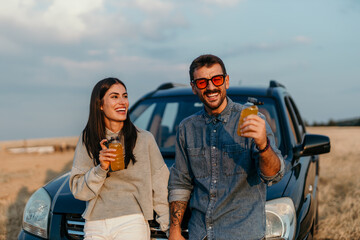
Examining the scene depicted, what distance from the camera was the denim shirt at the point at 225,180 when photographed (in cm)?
235

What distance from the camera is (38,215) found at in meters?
3.14

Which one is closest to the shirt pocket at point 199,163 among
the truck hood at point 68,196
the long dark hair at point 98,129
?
the long dark hair at point 98,129

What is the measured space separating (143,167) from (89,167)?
0.37 m

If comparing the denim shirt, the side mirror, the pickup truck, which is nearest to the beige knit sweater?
the pickup truck

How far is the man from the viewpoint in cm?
235

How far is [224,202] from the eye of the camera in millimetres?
2383

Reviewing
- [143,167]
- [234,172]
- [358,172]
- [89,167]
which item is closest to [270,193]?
[234,172]

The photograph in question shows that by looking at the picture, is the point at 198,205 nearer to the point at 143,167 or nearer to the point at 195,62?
the point at 143,167

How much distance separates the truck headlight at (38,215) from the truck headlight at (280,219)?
5.44ft

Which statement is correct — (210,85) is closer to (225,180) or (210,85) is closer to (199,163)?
(199,163)

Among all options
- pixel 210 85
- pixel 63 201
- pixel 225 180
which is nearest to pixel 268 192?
pixel 225 180

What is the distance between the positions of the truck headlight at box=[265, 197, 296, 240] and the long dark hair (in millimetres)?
994

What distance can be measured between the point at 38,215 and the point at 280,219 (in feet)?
6.08

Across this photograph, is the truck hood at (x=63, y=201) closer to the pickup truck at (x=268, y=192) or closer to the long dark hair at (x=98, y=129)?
the pickup truck at (x=268, y=192)
